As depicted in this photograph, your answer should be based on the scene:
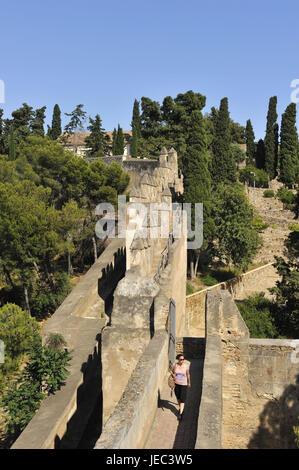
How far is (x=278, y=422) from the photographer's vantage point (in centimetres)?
712

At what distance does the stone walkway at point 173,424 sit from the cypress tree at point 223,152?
2605cm

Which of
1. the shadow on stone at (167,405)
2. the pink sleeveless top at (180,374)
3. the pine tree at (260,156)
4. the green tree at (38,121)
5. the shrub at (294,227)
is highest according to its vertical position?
the green tree at (38,121)

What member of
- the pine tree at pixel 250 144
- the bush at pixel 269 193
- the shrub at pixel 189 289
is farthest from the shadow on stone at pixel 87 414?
the pine tree at pixel 250 144

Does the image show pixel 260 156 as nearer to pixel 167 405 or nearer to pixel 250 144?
pixel 250 144

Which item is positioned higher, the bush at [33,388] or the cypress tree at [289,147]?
the cypress tree at [289,147]

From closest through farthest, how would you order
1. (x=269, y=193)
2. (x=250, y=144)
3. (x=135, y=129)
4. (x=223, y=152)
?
1. (x=223, y=152)
2. (x=269, y=193)
3. (x=135, y=129)
4. (x=250, y=144)

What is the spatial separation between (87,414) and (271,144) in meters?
39.2

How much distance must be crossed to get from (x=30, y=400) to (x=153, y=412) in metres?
4.19

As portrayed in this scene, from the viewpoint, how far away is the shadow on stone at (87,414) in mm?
7477

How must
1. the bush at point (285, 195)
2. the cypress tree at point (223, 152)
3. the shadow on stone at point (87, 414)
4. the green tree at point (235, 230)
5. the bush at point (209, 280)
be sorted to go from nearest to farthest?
the shadow on stone at point (87, 414), the bush at point (209, 280), the green tree at point (235, 230), the cypress tree at point (223, 152), the bush at point (285, 195)

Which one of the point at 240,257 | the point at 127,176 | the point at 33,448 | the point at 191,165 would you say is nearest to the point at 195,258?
the point at 240,257

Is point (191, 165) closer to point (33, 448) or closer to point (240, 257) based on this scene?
point (240, 257)

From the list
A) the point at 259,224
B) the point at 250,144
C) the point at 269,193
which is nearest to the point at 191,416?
the point at 259,224

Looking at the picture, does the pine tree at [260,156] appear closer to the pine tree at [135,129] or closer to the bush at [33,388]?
the pine tree at [135,129]
